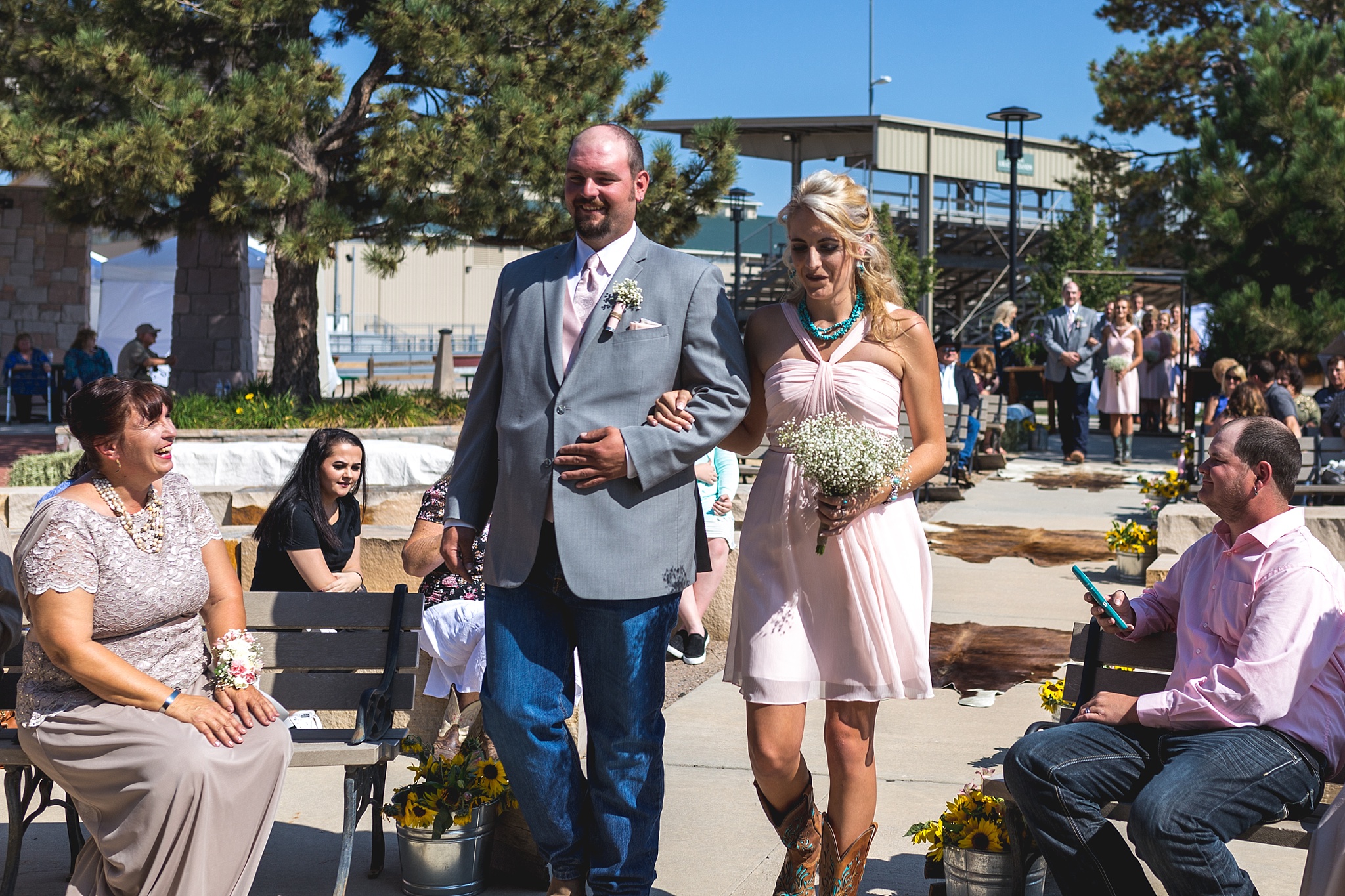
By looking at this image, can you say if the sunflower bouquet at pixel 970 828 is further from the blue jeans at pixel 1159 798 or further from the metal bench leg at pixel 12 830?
the metal bench leg at pixel 12 830

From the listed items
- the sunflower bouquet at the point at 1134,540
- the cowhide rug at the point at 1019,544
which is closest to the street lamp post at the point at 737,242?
the cowhide rug at the point at 1019,544

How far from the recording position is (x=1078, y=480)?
45.3 ft

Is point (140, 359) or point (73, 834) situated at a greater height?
point (140, 359)

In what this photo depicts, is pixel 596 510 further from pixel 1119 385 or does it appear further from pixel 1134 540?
pixel 1119 385

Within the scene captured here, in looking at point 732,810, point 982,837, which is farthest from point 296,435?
point 982,837

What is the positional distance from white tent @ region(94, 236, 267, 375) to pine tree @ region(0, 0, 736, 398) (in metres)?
8.74

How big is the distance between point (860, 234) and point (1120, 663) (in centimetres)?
145

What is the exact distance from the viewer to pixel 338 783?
486 centimetres

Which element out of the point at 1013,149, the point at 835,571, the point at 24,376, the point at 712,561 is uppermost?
the point at 1013,149

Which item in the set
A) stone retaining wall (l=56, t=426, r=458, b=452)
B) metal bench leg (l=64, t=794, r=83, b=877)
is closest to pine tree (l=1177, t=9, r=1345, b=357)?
stone retaining wall (l=56, t=426, r=458, b=452)

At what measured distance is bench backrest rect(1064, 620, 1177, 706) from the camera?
3.71 metres

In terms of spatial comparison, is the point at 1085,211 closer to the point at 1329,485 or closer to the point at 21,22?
the point at 1329,485

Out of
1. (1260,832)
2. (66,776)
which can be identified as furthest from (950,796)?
(66,776)

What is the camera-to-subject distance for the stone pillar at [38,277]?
2453 centimetres
